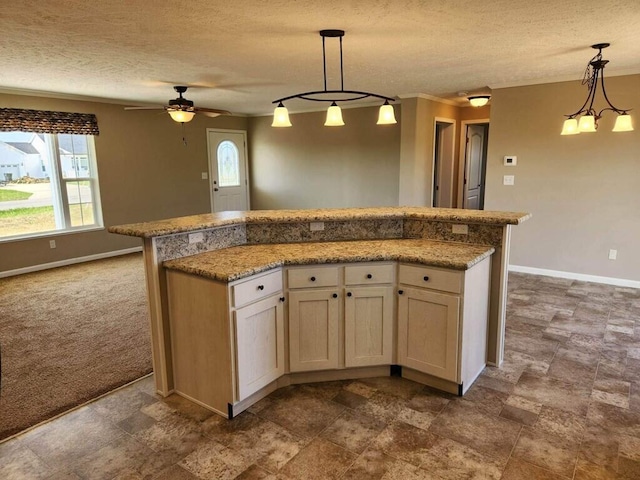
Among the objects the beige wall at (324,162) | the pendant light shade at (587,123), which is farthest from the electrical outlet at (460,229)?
the beige wall at (324,162)

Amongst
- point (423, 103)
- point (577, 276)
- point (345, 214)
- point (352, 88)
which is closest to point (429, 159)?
point (423, 103)

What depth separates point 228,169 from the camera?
841 cm

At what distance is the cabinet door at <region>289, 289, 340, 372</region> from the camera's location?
2.62 metres

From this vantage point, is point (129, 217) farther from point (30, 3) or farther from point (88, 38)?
point (30, 3)

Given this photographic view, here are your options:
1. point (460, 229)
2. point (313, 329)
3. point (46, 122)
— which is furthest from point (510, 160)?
point (46, 122)

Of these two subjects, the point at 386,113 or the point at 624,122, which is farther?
the point at 624,122

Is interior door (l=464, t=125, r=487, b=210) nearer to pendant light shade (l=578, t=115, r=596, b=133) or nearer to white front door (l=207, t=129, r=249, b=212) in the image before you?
pendant light shade (l=578, t=115, r=596, b=133)

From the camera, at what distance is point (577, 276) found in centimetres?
507

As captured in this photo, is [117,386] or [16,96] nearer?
[117,386]

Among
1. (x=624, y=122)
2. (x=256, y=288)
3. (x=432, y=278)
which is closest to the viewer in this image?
(x=256, y=288)

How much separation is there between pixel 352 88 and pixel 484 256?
11.5 ft

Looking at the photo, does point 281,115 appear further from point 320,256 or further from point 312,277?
point 312,277

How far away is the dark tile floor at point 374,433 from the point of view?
2006mm

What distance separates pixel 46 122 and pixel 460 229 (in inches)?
212
